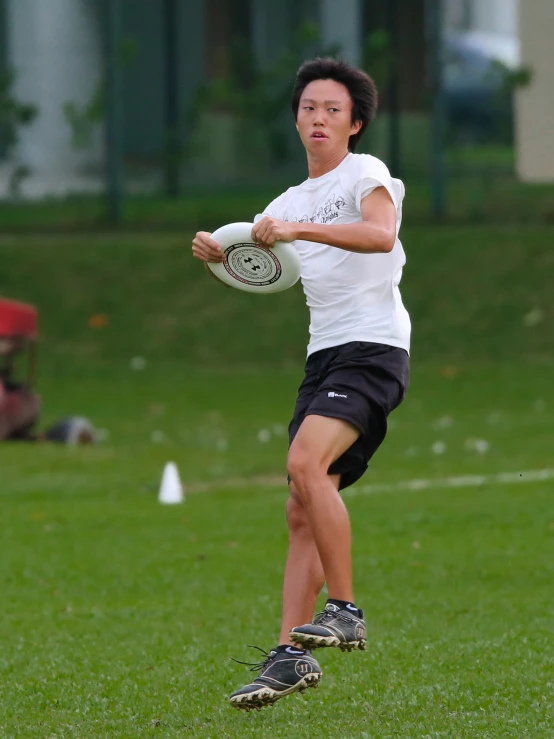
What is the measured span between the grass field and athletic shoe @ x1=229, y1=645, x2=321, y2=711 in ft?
0.45

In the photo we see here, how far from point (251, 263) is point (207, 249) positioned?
162 mm

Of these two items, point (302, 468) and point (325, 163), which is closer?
point (302, 468)

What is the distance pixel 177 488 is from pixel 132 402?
5482mm

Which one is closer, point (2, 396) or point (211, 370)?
point (2, 396)

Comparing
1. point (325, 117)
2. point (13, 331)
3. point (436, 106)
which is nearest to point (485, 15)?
point (436, 106)

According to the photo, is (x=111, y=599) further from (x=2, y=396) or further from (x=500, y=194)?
(x=500, y=194)

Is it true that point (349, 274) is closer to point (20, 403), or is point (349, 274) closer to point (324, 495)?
point (324, 495)

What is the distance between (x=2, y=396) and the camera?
44.3ft

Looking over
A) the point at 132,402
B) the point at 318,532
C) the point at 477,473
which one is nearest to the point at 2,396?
the point at 132,402

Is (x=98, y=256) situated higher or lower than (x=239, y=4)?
lower

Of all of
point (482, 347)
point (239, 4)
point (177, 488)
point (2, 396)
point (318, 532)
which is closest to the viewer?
point (318, 532)

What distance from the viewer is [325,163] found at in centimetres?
541

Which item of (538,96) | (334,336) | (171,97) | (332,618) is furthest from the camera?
(538,96)

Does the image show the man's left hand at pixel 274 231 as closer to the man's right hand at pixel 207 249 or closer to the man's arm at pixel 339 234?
the man's arm at pixel 339 234
